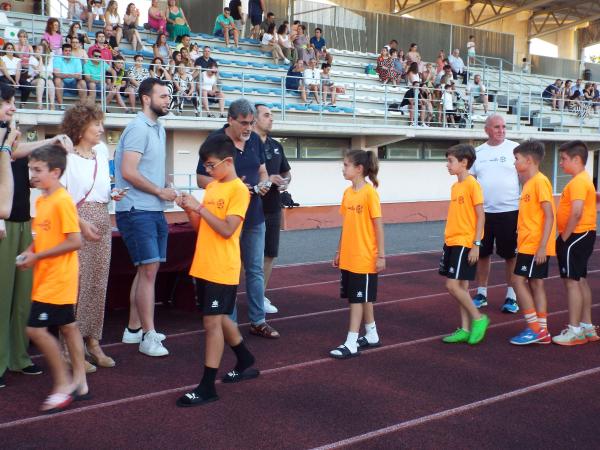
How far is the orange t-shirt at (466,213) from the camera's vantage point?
19.3 feet

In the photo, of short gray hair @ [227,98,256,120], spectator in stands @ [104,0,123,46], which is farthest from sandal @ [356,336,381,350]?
spectator in stands @ [104,0,123,46]

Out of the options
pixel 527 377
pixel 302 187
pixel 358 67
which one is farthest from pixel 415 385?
pixel 358 67

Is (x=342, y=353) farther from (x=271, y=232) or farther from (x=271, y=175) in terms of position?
(x=271, y=175)

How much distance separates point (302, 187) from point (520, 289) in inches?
481

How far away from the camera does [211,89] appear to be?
16.2m

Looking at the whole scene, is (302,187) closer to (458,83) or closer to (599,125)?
(458,83)

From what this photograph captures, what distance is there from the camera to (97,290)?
A: 202 inches

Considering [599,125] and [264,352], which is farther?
[599,125]

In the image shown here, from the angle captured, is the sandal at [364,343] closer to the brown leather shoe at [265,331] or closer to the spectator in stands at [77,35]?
the brown leather shoe at [265,331]

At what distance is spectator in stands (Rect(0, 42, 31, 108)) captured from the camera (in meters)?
13.0

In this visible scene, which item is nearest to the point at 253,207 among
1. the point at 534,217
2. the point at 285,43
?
the point at 534,217

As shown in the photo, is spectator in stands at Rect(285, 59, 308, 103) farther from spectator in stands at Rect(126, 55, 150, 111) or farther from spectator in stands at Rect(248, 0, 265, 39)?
spectator in stands at Rect(126, 55, 150, 111)

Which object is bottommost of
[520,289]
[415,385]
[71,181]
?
[415,385]

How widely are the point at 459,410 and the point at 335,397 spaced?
0.80 meters
